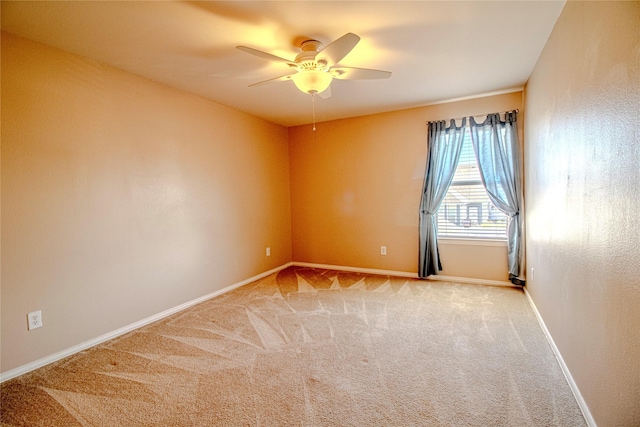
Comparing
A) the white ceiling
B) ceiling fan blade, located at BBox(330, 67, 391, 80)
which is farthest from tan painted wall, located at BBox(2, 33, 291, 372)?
ceiling fan blade, located at BBox(330, 67, 391, 80)

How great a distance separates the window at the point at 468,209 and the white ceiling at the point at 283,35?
3.44 feet

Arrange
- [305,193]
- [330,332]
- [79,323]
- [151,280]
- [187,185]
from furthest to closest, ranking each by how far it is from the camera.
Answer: [305,193], [187,185], [151,280], [330,332], [79,323]

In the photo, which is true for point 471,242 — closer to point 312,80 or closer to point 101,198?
point 312,80

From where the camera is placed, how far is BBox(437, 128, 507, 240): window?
12.5 ft

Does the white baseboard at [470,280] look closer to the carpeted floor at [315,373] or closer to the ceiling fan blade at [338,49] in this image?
the carpeted floor at [315,373]

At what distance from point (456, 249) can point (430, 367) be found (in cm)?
226

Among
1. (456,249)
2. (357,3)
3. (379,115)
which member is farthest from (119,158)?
(456,249)

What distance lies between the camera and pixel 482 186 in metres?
3.82

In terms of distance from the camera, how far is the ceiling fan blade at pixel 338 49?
1.83 m

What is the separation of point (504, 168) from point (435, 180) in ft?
2.55

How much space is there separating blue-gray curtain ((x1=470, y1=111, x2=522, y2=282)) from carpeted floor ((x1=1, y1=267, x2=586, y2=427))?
716mm

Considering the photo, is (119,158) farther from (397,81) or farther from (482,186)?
(482,186)

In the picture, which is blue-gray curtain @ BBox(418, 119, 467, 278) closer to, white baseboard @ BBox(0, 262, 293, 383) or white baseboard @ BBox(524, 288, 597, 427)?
white baseboard @ BBox(524, 288, 597, 427)

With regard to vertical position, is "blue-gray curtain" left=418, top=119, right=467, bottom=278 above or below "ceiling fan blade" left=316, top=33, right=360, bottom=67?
below
